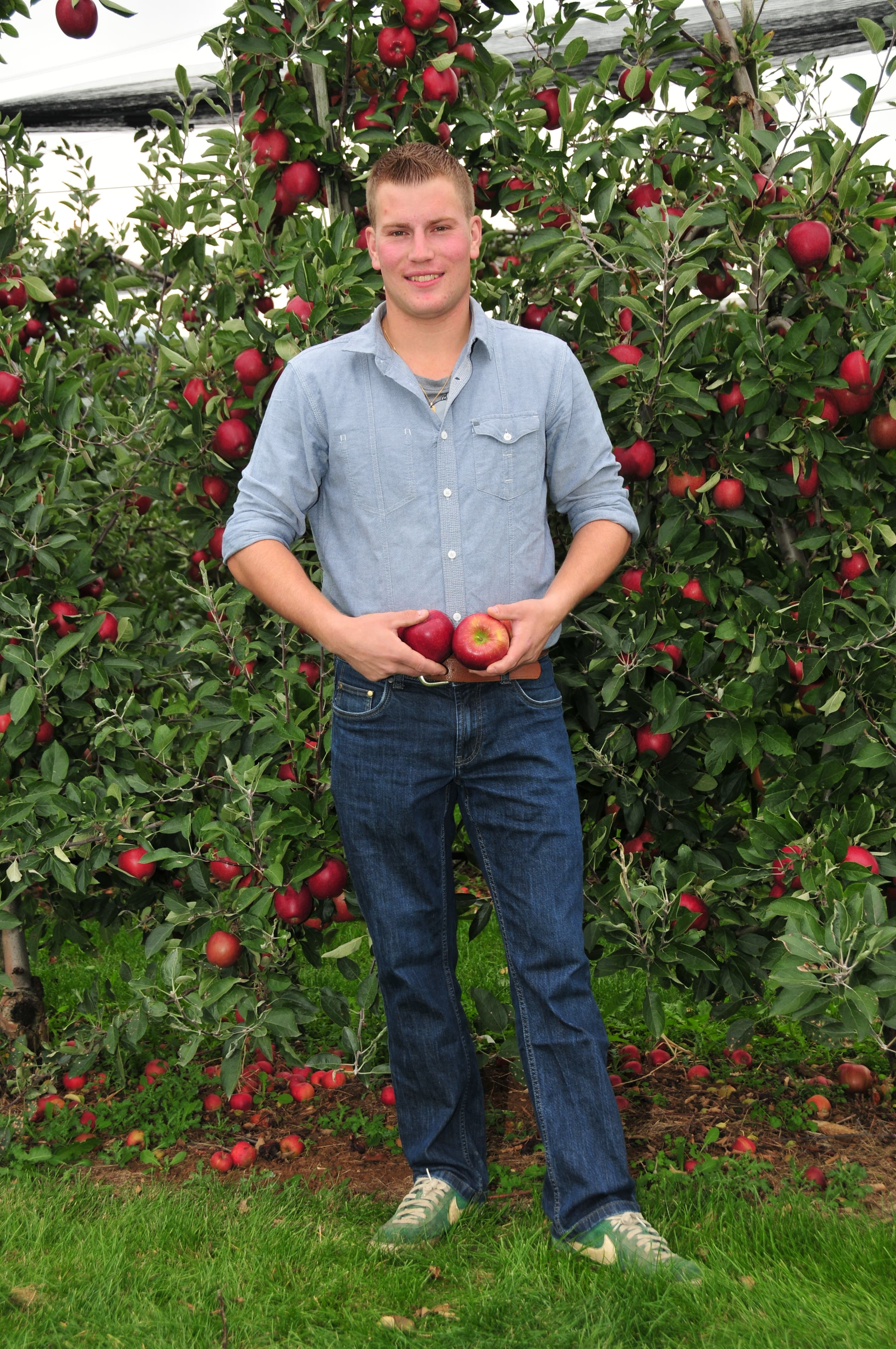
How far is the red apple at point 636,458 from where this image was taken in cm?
294

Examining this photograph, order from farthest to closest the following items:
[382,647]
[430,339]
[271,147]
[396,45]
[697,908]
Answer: [271,147] < [396,45] < [697,908] < [430,339] < [382,647]

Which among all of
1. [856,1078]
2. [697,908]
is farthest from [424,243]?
[856,1078]

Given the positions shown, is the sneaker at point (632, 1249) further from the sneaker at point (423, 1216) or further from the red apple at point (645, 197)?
the red apple at point (645, 197)

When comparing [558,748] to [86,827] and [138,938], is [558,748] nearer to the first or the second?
[86,827]

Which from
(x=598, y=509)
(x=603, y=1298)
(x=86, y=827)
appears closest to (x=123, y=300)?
(x=86, y=827)

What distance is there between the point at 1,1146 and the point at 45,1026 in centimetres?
56

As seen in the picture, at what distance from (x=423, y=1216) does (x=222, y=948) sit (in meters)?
0.78

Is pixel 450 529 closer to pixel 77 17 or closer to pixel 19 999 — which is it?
pixel 77 17

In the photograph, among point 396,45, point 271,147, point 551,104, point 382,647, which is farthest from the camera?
point 551,104

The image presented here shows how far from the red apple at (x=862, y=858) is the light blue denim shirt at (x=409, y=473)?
30.8 inches

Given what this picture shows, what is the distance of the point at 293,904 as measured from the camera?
9.91 feet

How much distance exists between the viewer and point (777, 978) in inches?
91.7

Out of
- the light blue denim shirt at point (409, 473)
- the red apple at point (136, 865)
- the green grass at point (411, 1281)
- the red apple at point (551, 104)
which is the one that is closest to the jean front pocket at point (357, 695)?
the light blue denim shirt at point (409, 473)

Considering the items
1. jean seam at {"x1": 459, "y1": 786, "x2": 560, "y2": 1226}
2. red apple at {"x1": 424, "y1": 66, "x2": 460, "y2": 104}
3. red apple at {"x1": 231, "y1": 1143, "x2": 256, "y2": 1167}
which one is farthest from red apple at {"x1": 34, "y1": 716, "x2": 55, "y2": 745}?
red apple at {"x1": 424, "y1": 66, "x2": 460, "y2": 104}
